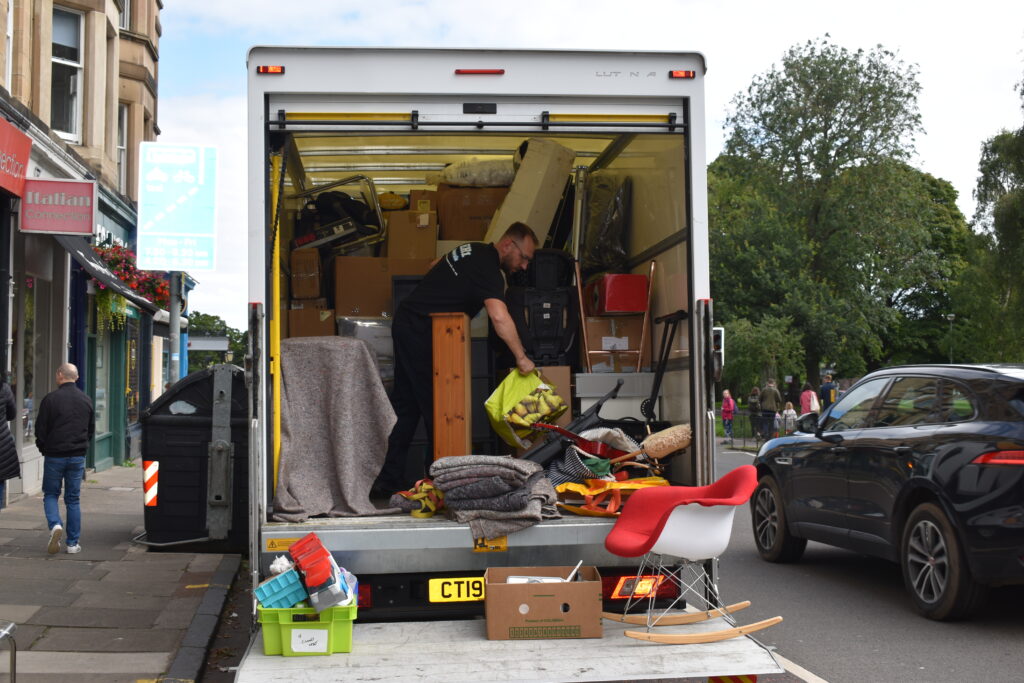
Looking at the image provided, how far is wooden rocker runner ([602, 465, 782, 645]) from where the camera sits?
5.28 m

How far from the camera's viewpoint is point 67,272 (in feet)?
52.3

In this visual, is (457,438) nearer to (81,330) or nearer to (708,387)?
(708,387)

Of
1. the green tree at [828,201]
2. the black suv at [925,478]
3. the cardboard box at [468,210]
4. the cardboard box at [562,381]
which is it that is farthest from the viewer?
the green tree at [828,201]

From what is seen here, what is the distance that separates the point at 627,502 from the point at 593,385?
1.83 metres

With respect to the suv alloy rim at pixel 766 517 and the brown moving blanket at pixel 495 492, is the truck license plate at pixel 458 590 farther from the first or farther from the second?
the suv alloy rim at pixel 766 517

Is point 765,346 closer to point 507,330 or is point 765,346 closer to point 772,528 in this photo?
point 772,528

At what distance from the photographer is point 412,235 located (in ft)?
29.4

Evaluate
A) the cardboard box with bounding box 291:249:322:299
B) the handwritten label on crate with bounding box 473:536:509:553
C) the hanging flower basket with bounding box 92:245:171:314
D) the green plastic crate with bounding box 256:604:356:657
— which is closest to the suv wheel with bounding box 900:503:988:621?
the handwritten label on crate with bounding box 473:536:509:553

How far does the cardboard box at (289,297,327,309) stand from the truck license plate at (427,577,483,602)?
11.8 ft

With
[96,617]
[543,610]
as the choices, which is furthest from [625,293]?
[96,617]

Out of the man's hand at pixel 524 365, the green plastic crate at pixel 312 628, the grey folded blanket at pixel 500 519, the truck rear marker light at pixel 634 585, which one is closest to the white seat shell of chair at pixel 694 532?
the truck rear marker light at pixel 634 585

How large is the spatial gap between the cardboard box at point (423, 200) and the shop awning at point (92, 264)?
675 centimetres

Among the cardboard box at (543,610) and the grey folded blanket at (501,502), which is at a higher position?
the grey folded blanket at (501,502)

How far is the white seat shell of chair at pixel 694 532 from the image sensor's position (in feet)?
17.5
